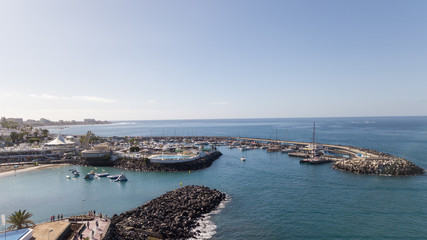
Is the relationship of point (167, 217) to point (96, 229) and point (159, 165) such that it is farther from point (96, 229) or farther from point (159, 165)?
point (159, 165)

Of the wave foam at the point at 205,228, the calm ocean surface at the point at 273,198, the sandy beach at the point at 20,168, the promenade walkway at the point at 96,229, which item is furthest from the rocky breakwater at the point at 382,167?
the sandy beach at the point at 20,168

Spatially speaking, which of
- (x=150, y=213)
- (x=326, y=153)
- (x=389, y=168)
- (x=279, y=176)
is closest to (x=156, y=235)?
(x=150, y=213)

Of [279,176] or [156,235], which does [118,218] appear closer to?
[156,235]

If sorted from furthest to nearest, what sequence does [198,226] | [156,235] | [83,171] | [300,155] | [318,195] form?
1. [300,155]
2. [83,171]
3. [318,195]
4. [198,226]
5. [156,235]

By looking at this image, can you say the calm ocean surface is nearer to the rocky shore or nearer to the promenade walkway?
the rocky shore

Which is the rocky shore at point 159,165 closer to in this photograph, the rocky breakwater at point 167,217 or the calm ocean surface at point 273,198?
the calm ocean surface at point 273,198

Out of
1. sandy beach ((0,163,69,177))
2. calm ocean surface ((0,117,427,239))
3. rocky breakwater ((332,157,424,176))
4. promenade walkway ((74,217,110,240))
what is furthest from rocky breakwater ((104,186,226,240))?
sandy beach ((0,163,69,177))
